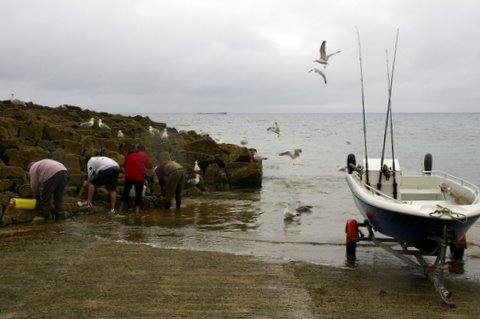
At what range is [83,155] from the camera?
14.8 m

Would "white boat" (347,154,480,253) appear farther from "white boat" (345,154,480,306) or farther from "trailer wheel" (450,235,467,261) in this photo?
"trailer wheel" (450,235,467,261)

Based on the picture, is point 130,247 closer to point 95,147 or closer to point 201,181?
point 95,147

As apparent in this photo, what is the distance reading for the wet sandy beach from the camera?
586cm

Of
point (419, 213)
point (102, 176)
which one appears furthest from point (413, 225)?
point (102, 176)

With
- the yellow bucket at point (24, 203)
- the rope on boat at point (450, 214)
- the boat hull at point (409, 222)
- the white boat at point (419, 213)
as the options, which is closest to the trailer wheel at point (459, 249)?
Result: the white boat at point (419, 213)

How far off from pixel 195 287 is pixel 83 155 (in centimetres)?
916

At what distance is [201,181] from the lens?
17.2 meters

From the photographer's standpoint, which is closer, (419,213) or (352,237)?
(419,213)

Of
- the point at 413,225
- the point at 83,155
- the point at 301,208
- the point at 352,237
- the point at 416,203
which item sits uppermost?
the point at 83,155

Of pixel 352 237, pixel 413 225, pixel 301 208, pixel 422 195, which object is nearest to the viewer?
pixel 413 225

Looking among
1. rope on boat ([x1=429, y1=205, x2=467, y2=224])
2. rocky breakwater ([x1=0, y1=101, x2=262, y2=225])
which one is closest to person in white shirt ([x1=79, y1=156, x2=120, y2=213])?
rocky breakwater ([x1=0, y1=101, x2=262, y2=225])

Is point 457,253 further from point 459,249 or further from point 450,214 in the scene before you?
point 450,214

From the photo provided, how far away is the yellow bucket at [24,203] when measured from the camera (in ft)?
35.0

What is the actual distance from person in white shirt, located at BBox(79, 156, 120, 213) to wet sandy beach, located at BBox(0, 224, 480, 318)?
348 centimetres
